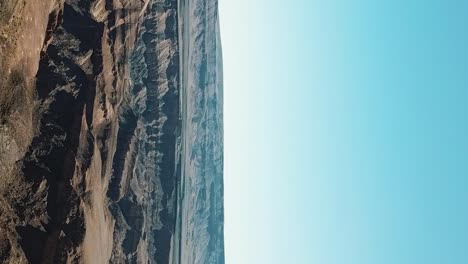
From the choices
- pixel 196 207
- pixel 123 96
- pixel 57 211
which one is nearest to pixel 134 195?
pixel 123 96

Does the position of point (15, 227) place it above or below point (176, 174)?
below

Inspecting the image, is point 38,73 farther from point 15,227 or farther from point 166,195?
point 166,195

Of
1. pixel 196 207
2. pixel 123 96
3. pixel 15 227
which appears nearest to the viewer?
pixel 15 227

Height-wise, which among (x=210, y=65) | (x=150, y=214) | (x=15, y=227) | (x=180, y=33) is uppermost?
(x=210, y=65)

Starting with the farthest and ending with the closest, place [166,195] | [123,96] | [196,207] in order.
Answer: [196,207] < [166,195] < [123,96]

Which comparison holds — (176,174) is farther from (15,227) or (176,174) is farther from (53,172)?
(15,227)

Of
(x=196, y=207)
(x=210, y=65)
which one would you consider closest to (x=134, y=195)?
(x=196, y=207)

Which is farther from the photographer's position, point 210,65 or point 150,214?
point 210,65
